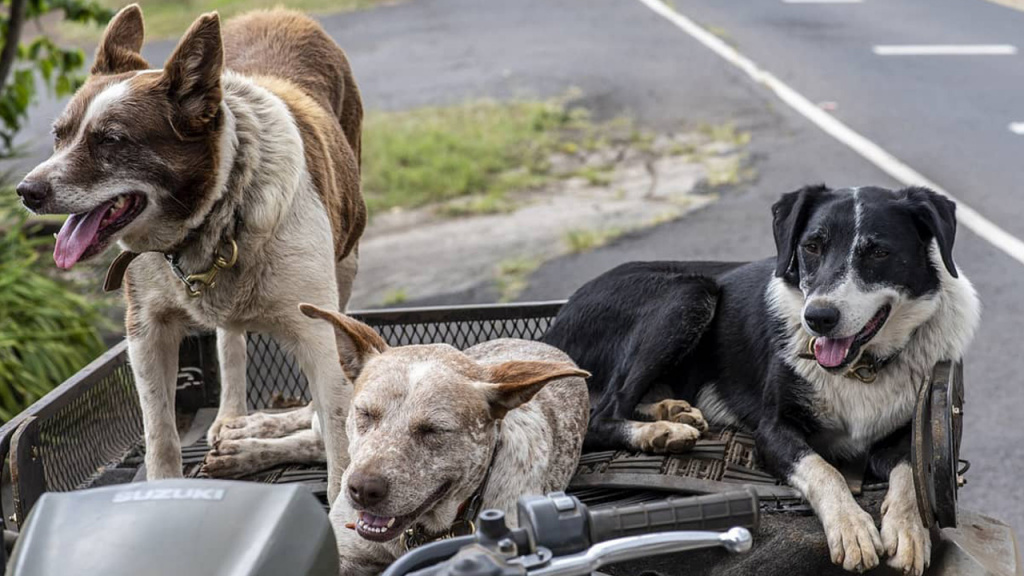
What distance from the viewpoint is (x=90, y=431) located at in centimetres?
358

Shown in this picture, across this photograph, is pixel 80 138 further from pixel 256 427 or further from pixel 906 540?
pixel 906 540

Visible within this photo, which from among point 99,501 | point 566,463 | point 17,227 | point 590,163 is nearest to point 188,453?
point 566,463

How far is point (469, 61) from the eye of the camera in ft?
42.4

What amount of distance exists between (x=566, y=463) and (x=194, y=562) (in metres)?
1.63

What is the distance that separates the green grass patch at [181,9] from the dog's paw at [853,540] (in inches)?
487

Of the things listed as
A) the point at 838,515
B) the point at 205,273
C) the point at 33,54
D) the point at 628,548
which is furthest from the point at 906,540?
the point at 33,54

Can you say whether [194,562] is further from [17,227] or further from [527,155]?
[527,155]

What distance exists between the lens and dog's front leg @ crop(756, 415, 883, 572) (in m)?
2.92

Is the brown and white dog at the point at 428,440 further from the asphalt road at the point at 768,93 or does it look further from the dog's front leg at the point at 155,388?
the asphalt road at the point at 768,93

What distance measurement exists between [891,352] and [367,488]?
1608 millimetres

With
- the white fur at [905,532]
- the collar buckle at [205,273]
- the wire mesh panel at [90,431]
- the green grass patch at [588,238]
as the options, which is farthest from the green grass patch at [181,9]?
the white fur at [905,532]

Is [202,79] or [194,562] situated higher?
[202,79]

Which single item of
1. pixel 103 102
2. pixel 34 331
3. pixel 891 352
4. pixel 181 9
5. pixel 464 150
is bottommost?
pixel 181 9

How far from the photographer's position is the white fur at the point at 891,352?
3.24 meters
